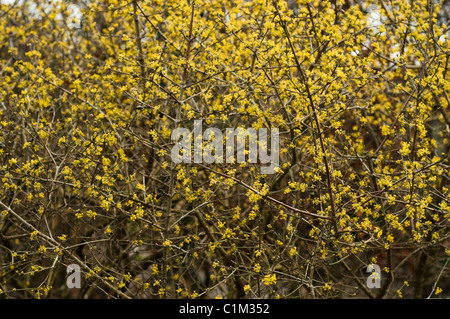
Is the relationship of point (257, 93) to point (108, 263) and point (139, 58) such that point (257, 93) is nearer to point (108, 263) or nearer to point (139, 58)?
point (139, 58)

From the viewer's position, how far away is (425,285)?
7.11 meters

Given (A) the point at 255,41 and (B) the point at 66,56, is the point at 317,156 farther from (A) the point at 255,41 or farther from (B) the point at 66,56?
(B) the point at 66,56

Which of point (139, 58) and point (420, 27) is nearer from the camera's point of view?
point (420, 27)

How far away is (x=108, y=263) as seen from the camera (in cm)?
646

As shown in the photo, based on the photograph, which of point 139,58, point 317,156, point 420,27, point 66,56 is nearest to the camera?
point 317,156

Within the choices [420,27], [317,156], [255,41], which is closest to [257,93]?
[255,41]

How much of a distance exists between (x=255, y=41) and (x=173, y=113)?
85.9 inches

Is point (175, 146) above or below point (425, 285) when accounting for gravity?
above
